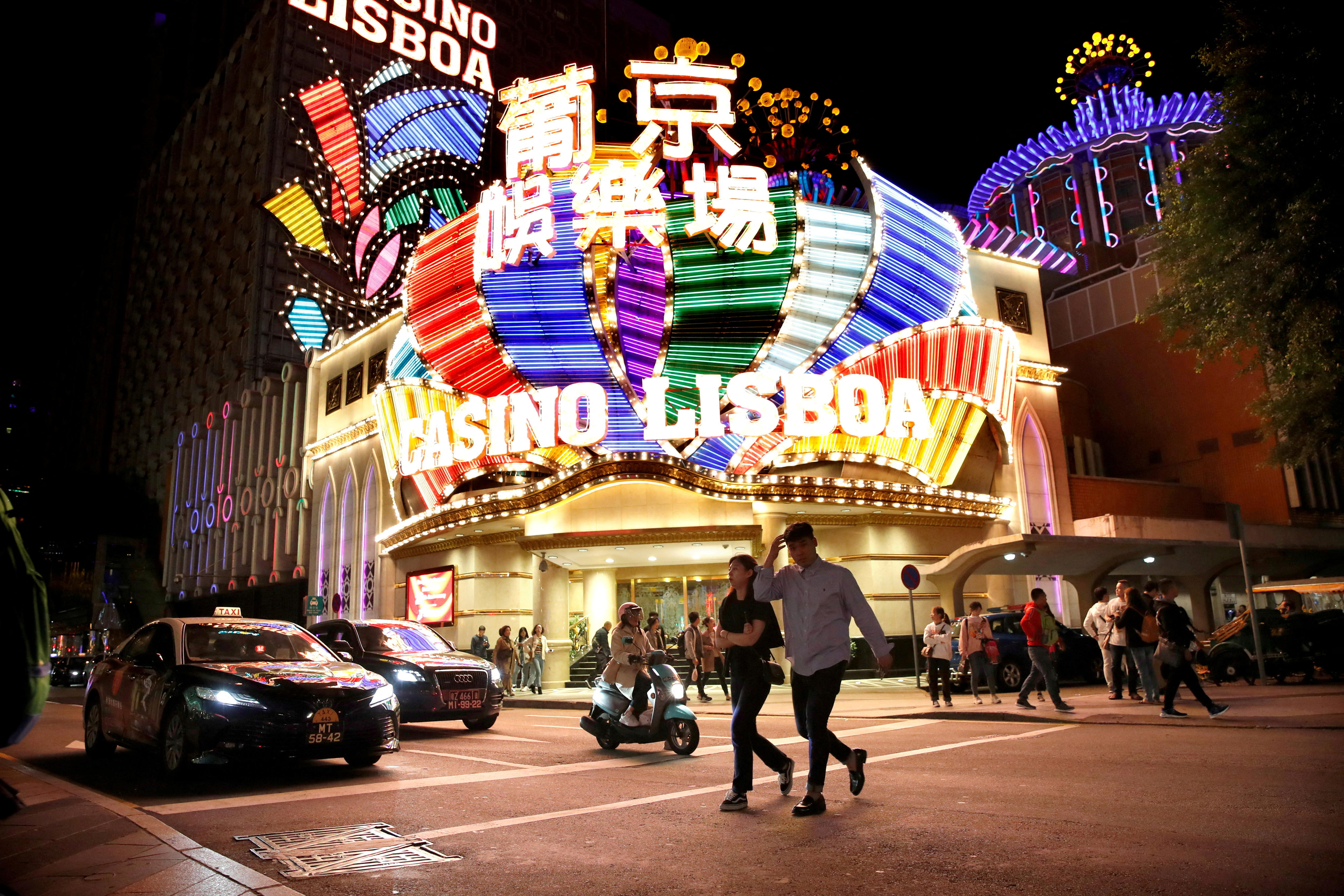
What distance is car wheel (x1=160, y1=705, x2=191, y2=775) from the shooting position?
8.39 metres

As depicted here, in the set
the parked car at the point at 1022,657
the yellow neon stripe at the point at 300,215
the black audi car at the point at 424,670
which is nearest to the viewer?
the black audi car at the point at 424,670

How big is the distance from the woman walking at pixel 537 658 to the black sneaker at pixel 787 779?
17.5 meters

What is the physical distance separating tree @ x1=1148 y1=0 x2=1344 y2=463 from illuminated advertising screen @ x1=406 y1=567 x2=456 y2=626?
2050 centimetres

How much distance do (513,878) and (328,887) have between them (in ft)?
2.96

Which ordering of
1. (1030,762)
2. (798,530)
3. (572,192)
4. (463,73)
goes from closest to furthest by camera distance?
(798,530), (1030,762), (572,192), (463,73)

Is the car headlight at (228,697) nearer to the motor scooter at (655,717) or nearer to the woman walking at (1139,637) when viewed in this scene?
the motor scooter at (655,717)

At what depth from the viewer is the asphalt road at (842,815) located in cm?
448

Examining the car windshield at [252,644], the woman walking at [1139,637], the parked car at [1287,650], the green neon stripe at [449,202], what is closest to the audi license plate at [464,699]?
the car windshield at [252,644]

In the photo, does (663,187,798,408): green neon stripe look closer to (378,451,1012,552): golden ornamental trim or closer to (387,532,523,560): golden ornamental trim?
(378,451,1012,552): golden ornamental trim

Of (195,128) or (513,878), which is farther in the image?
(195,128)

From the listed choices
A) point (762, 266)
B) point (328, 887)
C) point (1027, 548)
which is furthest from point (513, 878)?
point (762, 266)

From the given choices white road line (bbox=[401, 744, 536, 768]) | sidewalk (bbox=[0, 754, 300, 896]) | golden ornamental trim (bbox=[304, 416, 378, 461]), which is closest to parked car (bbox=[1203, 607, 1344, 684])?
white road line (bbox=[401, 744, 536, 768])

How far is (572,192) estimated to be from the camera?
982 inches

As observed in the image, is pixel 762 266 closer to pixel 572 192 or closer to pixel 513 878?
pixel 572 192
